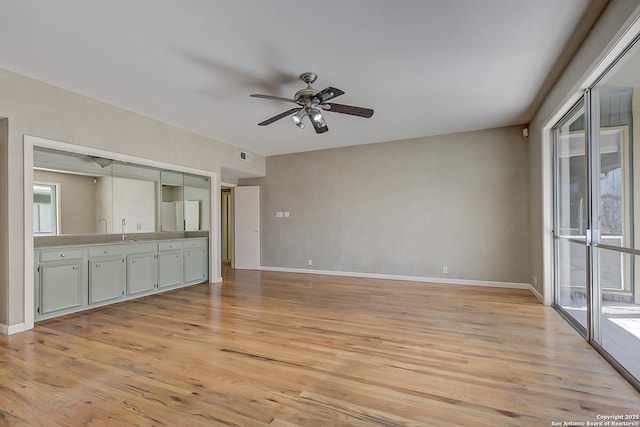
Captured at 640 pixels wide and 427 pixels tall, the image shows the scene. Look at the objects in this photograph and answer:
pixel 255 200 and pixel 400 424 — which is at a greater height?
pixel 255 200

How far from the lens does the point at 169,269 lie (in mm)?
5355

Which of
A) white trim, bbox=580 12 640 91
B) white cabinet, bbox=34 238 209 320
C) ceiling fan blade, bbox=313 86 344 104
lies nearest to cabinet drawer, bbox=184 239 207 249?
white cabinet, bbox=34 238 209 320

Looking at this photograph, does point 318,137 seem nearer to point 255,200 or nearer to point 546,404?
point 255,200

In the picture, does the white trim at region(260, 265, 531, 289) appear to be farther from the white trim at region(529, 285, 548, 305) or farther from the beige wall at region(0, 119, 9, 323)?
the beige wall at region(0, 119, 9, 323)

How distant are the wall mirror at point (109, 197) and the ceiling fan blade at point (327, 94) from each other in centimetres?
344

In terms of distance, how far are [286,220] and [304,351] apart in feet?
15.5

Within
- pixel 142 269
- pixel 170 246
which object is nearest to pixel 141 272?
pixel 142 269

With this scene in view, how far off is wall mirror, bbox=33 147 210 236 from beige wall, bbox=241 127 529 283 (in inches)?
80.1

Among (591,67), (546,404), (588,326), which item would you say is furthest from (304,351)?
(591,67)

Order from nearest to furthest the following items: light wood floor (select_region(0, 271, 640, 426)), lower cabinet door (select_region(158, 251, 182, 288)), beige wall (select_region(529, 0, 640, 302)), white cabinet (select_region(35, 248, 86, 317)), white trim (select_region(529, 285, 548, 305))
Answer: light wood floor (select_region(0, 271, 640, 426))
beige wall (select_region(529, 0, 640, 302))
white cabinet (select_region(35, 248, 86, 317))
white trim (select_region(529, 285, 548, 305))
lower cabinet door (select_region(158, 251, 182, 288))

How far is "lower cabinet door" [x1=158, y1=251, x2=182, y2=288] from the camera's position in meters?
5.22

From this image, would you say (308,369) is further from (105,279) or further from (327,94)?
(105,279)

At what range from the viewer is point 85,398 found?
2.07m

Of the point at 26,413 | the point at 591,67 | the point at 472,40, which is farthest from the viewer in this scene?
the point at 472,40
